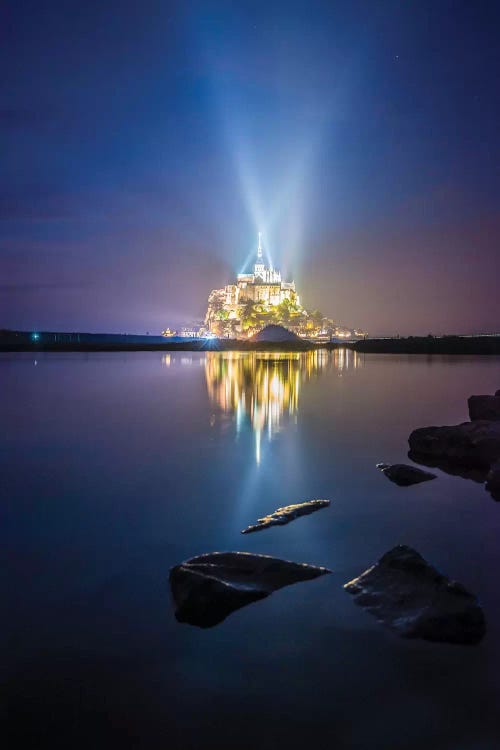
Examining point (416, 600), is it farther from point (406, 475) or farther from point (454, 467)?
point (454, 467)

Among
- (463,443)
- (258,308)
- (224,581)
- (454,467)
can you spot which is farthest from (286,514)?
(258,308)

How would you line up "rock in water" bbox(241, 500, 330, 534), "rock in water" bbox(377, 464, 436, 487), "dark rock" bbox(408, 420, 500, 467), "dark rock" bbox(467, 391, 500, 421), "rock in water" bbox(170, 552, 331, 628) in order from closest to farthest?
"rock in water" bbox(170, 552, 331, 628)
"rock in water" bbox(241, 500, 330, 534)
"rock in water" bbox(377, 464, 436, 487)
"dark rock" bbox(408, 420, 500, 467)
"dark rock" bbox(467, 391, 500, 421)

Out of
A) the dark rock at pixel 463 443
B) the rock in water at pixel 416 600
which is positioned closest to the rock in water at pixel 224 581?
the rock in water at pixel 416 600

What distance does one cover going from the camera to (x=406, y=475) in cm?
717

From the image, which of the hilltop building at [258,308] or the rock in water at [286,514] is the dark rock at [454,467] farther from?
the hilltop building at [258,308]

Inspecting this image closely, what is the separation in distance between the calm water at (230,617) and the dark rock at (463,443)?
788 mm

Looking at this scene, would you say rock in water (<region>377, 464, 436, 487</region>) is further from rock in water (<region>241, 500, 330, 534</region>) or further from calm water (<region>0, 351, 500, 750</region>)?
rock in water (<region>241, 500, 330, 534</region>)

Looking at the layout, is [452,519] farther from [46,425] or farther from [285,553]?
[46,425]

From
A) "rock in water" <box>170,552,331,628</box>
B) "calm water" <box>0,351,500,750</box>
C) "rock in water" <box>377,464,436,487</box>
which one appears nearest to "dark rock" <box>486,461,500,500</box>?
"calm water" <box>0,351,500,750</box>

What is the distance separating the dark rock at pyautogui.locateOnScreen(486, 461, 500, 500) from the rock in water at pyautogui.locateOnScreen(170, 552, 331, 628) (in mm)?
3415

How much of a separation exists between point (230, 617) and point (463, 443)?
6076mm

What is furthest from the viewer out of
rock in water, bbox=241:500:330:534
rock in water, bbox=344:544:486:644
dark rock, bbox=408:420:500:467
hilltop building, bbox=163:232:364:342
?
hilltop building, bbox=163:232:364:342

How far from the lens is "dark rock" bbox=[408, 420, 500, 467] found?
25.7ft

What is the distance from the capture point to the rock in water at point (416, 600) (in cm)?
313
